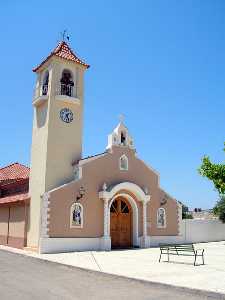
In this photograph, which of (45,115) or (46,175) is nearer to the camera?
(46,175)

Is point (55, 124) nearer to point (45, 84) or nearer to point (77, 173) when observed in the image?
point (45, 84)

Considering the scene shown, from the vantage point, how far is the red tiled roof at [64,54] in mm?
23812

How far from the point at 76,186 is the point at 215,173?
7.95 m

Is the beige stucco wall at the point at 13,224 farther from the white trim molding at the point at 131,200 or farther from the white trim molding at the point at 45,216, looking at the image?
the white trim molding at the point at 131,200

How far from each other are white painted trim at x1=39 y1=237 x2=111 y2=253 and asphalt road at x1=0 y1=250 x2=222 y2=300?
6266mm

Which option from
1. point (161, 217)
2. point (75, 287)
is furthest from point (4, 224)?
point (75, 287)

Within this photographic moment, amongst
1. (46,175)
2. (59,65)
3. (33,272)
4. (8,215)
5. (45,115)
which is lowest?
(33,272)

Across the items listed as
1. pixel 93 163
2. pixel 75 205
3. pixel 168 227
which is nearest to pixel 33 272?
pixel 75 205

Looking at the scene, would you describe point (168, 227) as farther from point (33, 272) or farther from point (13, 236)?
point (33, 272)

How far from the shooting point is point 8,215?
82.0 feet

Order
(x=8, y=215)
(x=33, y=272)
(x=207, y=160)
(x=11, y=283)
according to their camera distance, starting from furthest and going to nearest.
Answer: (x=8, y=215), (x=207, y=160), (x=33, y=272), (x=11, y=283)

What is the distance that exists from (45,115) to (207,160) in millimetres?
10429

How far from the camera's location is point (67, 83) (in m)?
24.2

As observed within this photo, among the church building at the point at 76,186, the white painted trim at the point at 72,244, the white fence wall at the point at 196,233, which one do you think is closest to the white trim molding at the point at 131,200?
the church building at the point at 76,186
